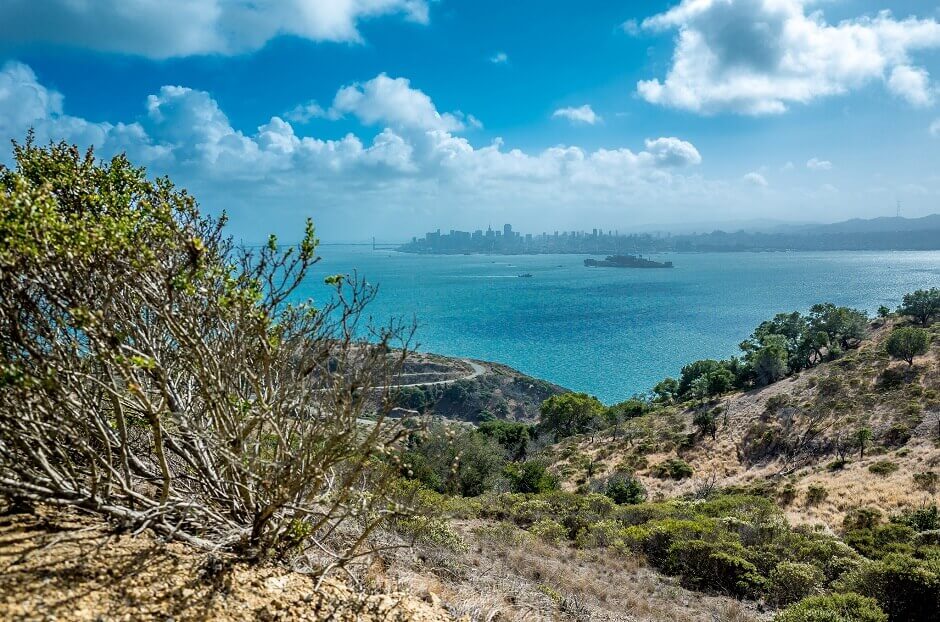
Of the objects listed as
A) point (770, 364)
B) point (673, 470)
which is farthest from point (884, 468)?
point (770, 364)

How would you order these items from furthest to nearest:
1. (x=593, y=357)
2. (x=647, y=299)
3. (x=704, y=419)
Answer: (x=647, y=299) → (x=593, y=357) → (x=704, y=419)

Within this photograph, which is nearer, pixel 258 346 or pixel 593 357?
pixel 258 346

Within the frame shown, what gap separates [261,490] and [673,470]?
27380mm

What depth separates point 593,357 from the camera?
277 ft

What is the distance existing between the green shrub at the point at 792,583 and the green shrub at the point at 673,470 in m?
18.9

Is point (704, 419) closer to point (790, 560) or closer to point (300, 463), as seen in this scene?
point (790, 560)

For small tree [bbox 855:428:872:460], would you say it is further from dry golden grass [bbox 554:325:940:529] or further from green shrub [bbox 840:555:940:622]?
green shrub [bbox 840:555:940:622]

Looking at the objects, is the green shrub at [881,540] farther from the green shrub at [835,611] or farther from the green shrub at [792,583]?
the green shrub at [835,611]

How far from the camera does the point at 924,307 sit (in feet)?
146

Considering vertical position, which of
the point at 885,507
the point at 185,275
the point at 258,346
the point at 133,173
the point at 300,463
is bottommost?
the point at 885,507

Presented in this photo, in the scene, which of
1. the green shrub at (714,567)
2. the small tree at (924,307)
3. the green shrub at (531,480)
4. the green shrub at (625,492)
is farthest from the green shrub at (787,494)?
the small tree at (924,307)

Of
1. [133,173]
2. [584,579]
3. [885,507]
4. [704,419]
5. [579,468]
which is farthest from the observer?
[704,419]

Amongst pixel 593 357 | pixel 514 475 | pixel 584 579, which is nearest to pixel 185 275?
pixel 584 579

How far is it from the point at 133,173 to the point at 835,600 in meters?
11.8
